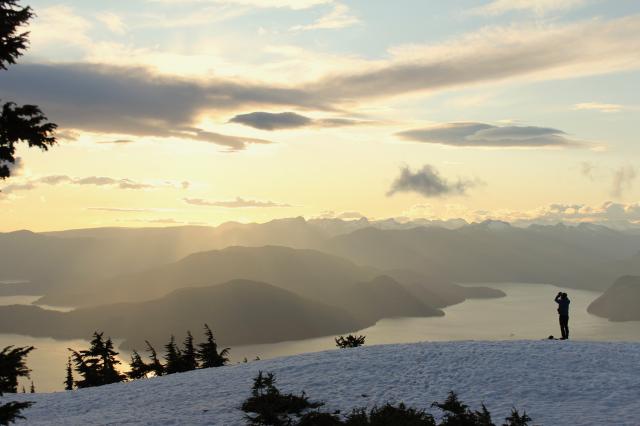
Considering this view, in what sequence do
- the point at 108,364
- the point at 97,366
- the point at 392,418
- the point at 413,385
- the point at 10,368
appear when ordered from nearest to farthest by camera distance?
1. the point at 10,368
2. the point at 392,418
3. the point at 413,385
4. the point at 108,364
5. the point at 97,366

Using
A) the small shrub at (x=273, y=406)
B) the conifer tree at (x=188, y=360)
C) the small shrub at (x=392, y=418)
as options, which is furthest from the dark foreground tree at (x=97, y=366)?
the small shrub at (x=392, y=418)

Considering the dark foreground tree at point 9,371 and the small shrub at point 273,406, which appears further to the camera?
the small shrub at point 273,406

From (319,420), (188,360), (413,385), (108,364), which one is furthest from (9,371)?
(108,364)

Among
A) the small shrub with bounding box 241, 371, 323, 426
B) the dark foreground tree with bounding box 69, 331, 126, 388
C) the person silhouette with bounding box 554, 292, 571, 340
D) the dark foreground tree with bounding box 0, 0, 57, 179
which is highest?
the dark foreground tree with bounding box 0, 0, 57, 179

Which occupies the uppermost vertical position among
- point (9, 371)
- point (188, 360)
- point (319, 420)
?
point (9, 371)

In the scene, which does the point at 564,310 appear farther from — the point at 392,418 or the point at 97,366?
the point at 97,366

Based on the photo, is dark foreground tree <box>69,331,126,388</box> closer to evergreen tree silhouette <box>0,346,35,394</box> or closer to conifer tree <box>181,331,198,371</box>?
conifer tree <box>181,331,198,371</box>

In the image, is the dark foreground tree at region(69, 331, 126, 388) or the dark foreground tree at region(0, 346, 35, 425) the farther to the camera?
the dark foreground tree at region(69, 331, 126, 388)

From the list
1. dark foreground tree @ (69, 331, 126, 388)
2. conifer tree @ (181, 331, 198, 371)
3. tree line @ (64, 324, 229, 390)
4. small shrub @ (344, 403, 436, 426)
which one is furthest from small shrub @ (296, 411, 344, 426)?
dark foreground tree @ (69, 331, 126, 388)

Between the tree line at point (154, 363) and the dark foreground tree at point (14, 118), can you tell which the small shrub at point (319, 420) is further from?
the tree line at point (154, 363)

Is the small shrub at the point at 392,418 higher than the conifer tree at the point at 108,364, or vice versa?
→ the small shrub at the point at 392,418
